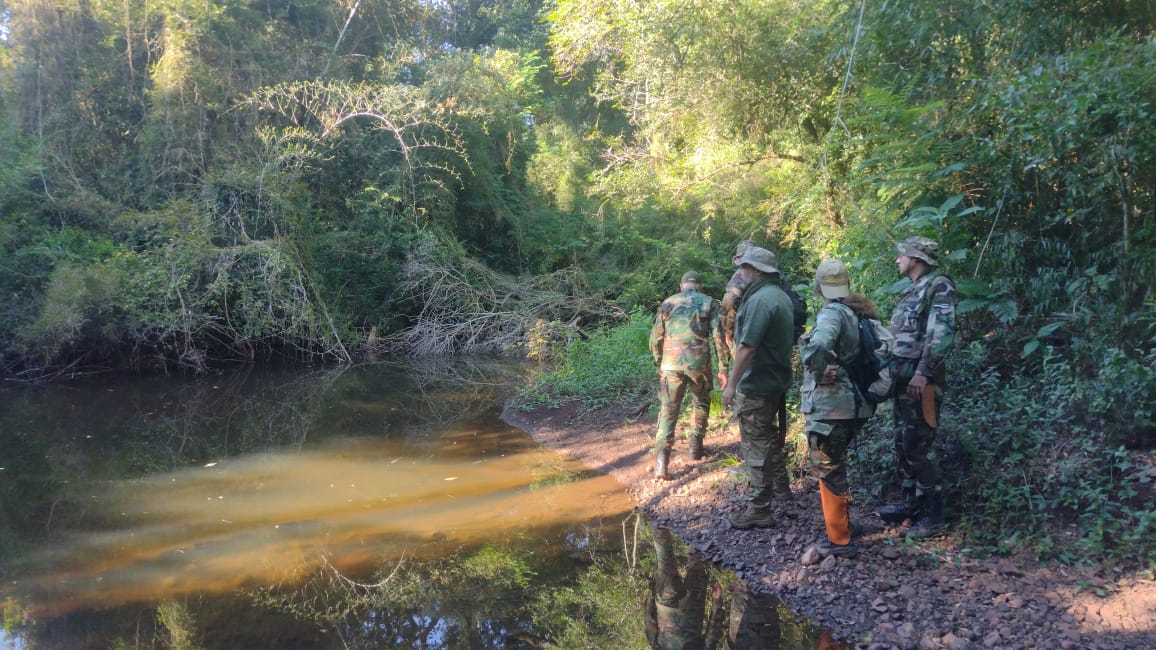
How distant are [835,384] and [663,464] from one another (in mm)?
2406

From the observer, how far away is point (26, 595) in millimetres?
4918

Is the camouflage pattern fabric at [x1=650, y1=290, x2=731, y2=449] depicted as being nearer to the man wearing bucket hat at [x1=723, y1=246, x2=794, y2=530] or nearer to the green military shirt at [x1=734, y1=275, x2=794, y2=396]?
the man wearing bucket hat at [x1=723, y1=246, x2=794, y2=530]

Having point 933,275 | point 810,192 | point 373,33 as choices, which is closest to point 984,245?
point 933,275

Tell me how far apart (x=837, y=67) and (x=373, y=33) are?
15689mm


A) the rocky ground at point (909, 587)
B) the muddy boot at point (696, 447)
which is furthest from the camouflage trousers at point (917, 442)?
the muddy boot at point (696, 447)

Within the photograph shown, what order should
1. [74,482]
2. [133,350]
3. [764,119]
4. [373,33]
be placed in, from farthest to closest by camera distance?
1. [373,33]
2. [133,350]
3. [764,119]
4. [74,482]

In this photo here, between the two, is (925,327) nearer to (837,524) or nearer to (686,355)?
(837,524)

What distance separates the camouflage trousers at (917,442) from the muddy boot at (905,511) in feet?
0.24

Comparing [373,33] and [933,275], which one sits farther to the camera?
[373,33]

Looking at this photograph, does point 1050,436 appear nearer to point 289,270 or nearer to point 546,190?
point 289,270

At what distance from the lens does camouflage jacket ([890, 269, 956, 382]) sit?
4750 millimetres

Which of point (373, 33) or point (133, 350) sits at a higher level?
point (373, 33)

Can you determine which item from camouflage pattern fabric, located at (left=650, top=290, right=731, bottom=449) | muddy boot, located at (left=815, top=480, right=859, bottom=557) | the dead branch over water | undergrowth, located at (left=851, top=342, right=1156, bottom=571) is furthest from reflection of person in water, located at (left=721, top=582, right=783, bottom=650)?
the dead branch over water

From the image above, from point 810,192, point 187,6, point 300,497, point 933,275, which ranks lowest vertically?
point 300,497
